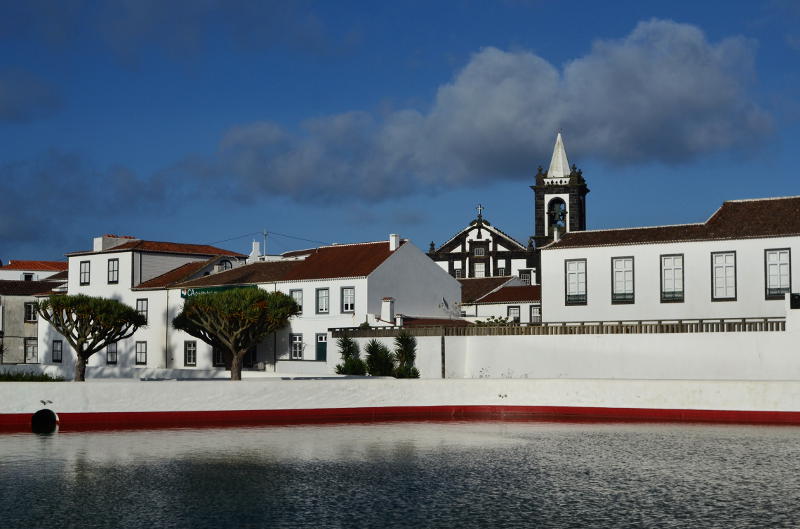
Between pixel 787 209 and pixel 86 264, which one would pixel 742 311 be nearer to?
pixel 787 209

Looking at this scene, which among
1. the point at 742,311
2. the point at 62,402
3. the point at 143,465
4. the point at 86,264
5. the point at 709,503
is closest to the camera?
the point at 709,503

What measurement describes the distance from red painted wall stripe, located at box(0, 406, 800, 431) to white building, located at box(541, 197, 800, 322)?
845 cm

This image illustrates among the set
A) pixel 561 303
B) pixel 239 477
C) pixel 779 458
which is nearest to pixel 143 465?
pixel 239 477

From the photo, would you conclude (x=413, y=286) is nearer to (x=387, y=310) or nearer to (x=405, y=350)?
(x=387, y=310)

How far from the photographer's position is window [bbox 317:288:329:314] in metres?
58.2

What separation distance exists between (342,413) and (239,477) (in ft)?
51.8

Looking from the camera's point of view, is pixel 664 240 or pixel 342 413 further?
pixel 664 240

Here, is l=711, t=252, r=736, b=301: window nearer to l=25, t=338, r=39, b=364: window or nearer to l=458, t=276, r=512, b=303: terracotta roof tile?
l=458, t=276, r=512, b=303: terracotta roof tile

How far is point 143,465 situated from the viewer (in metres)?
27.0

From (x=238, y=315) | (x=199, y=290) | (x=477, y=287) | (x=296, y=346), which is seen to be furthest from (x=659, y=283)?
(x=477, y=287)

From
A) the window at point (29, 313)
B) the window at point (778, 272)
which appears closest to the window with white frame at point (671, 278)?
the window at point (778, 272)

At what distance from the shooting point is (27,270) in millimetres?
110875

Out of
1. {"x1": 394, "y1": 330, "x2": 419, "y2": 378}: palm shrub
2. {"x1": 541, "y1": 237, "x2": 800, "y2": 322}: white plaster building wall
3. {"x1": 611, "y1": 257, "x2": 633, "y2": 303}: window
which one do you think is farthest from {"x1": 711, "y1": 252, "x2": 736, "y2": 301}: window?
{"x1": 394, "y1": 330, "x2": 419, "y2": 378}: palm shrub

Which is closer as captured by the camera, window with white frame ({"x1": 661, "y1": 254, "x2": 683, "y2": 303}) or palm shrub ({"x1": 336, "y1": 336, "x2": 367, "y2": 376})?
window with white frame ({"x1": 661, "y1": 254, "x2": 683, "y2": 303})
